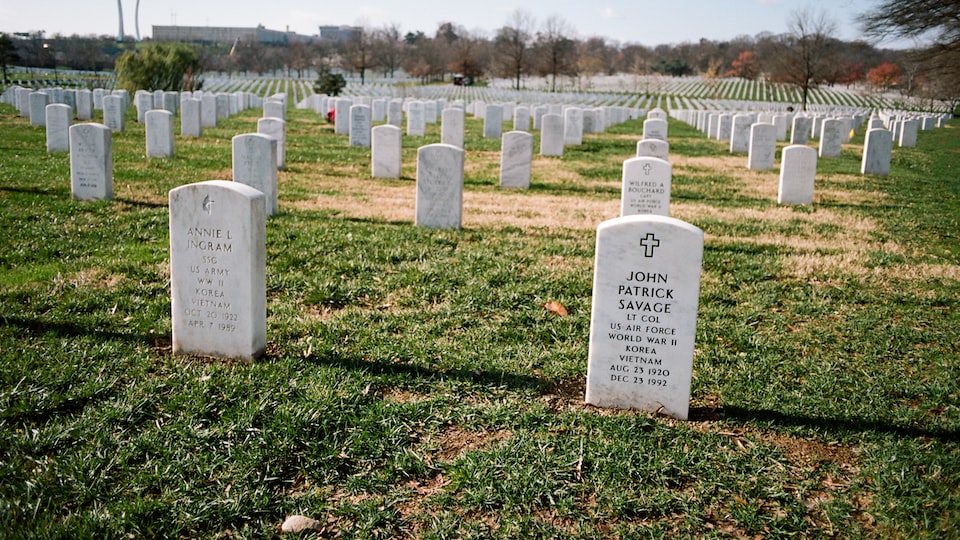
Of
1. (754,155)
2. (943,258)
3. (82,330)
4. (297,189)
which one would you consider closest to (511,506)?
(82,330)

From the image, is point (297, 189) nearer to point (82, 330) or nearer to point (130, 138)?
point (82, 330)

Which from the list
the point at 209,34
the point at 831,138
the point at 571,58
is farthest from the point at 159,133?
the point at 209,34

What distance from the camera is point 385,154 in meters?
14.4

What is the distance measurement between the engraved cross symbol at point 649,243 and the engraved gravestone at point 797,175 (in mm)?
9800

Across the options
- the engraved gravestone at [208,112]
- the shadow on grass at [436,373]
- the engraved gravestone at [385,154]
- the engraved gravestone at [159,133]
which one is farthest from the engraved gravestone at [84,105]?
the shadow on grass at [436,373]

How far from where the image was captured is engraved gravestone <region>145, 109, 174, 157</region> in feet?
50.9

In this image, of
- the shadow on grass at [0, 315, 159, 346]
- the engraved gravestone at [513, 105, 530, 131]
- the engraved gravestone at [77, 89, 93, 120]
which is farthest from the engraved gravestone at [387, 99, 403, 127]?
the shadow on grass at [0, 315, 159, 346]

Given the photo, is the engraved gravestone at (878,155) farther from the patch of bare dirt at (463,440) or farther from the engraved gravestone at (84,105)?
the engraved gravestone at (84,105)

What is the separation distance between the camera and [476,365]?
5129 millimetres

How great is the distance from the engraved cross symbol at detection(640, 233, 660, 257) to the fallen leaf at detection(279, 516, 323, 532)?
2346 mm

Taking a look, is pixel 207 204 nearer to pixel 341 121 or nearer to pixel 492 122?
pixel 492 122

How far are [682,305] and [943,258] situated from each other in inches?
254

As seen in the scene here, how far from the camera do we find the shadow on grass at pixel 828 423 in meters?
4.29

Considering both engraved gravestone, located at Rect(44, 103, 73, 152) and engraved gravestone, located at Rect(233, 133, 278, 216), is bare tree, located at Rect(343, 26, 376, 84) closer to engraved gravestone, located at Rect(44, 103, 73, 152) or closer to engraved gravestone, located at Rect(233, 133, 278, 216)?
engraved gravestone, located at Rect(44, 103, 73, 152)
